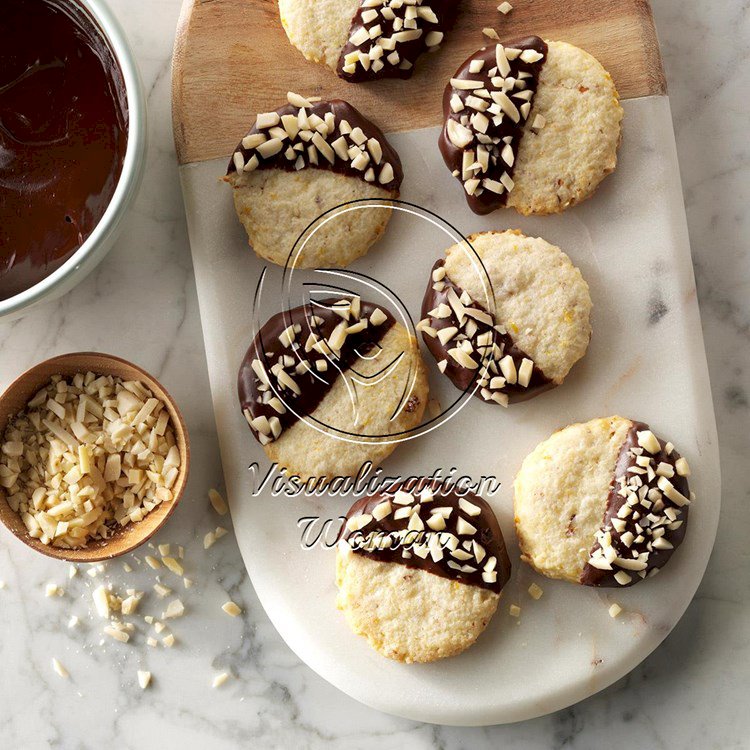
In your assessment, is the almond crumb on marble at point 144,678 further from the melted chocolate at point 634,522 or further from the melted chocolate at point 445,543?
the melted chocolate at point 634,522

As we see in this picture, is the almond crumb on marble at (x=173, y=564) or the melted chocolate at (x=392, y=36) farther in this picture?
the almond crumb on marble at (x=173, y=564)

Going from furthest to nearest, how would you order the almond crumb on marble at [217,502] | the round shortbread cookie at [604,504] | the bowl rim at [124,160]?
the almond crumb on marble at [217,502]
the round shortbread cookie at [604,504]
the bowl rim at [124,160]

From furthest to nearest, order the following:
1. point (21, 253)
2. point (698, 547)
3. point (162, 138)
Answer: point (162, 138) < point (698, 547) < point (21, 253)

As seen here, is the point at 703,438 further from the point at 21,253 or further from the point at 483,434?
the point at 21,253

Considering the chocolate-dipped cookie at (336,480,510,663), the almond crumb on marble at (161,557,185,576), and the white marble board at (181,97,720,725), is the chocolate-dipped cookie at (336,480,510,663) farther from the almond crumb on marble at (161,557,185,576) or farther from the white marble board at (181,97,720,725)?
the almond crumb on marble at (161,557,185,576)

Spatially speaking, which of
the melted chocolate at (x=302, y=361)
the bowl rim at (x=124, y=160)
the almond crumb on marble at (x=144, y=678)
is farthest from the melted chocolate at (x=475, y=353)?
the almond crumb on marble at (x=144, y=678)

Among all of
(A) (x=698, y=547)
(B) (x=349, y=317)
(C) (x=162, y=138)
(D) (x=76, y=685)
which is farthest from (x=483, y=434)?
(D) (x=76, y=685)

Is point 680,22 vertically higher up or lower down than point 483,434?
higher up
